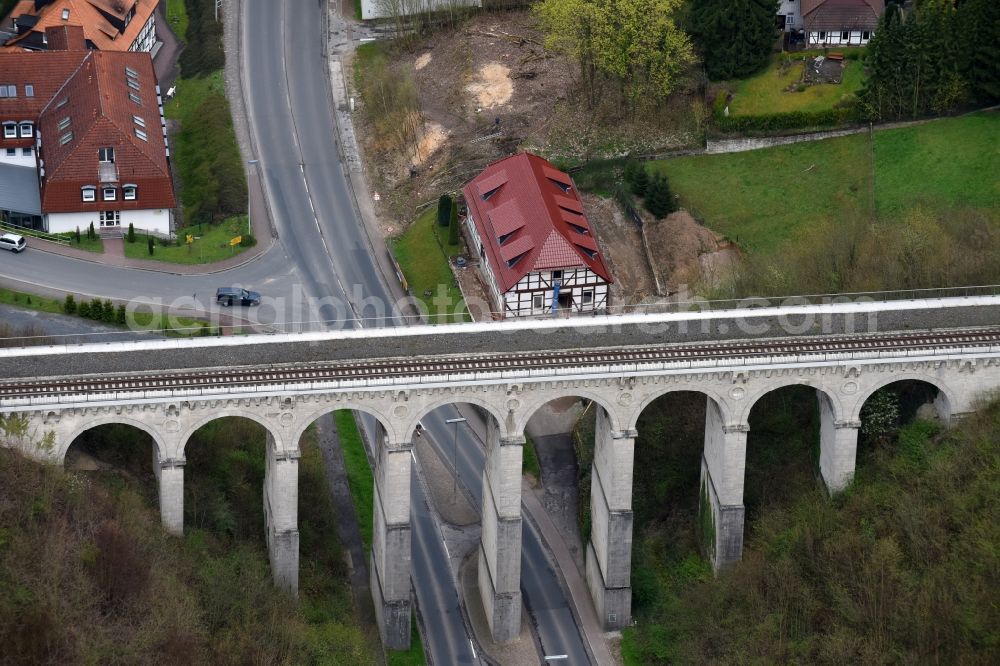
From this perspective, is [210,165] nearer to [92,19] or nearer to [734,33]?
[92,19]

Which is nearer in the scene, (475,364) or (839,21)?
(475,364)

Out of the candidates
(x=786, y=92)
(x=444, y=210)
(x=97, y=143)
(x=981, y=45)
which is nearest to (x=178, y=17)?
(x=97, y=143)

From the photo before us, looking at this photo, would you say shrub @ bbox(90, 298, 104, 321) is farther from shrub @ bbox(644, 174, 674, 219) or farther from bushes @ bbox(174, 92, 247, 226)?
shrub @ bbox(644, 174, 674, 219)

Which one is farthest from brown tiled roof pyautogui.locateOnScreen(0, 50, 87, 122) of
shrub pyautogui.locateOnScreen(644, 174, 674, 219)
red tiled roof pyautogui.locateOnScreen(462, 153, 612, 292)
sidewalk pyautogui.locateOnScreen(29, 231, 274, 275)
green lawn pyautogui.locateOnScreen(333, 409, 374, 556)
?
shrub pyautogui.locateOnScreen(644, 174, 674, 219)

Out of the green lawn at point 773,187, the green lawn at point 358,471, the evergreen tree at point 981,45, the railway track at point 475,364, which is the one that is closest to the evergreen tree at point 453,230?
the green lawn at point 773,187

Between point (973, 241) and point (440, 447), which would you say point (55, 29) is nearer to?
point (440, 447)

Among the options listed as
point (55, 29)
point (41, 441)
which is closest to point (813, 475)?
point (41, 441)
